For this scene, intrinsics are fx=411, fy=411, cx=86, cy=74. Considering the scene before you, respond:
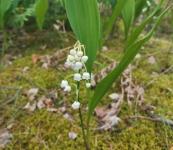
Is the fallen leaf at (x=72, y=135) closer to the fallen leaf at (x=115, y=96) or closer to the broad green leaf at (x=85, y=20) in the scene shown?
the fallen leaf at (x=115, y=96)

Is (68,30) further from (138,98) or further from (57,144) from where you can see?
(57,144)

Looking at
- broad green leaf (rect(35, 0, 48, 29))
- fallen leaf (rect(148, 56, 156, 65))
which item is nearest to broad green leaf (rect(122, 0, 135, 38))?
broad green leaf (rect(35, 0, 48, 29))

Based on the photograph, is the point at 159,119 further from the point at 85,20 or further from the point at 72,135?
the point at 85,20

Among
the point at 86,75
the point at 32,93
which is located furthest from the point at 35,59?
the point at 86,75

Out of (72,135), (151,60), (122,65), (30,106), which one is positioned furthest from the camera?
(151,60)

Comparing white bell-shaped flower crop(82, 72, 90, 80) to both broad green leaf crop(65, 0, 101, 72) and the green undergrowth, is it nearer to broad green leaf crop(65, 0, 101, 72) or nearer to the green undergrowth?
broad green leaf crop(65, 0, 101, 72)

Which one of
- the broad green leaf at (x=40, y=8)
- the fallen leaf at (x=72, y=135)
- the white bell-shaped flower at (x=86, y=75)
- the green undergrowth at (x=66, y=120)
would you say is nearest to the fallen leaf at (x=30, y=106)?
the green undergrowth at (x=66, y=120)

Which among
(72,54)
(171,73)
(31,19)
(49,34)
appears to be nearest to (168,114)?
(171,73)
